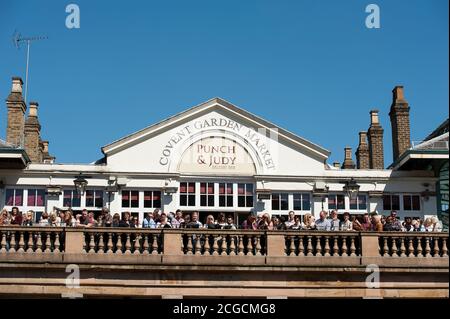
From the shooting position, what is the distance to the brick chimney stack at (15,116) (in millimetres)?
26438

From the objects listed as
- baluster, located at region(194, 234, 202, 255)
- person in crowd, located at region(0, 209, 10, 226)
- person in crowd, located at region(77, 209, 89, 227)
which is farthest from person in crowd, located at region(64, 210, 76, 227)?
A: baluster, located at region(194, 234, 202, 255)

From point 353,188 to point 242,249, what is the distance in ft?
24.2

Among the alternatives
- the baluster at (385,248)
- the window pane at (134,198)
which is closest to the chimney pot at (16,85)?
the window pane at (134,198)

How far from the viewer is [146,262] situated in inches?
747

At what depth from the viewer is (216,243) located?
763 inches

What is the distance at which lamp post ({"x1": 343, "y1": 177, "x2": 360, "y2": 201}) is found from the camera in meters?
25.5

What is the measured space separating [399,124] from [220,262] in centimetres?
1243

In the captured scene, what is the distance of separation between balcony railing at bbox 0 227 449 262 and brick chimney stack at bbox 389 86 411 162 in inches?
365

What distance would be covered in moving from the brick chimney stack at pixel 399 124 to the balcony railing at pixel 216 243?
9.28 m

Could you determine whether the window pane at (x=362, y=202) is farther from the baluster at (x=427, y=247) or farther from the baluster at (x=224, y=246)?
the baluster at (x=224, y=246)
